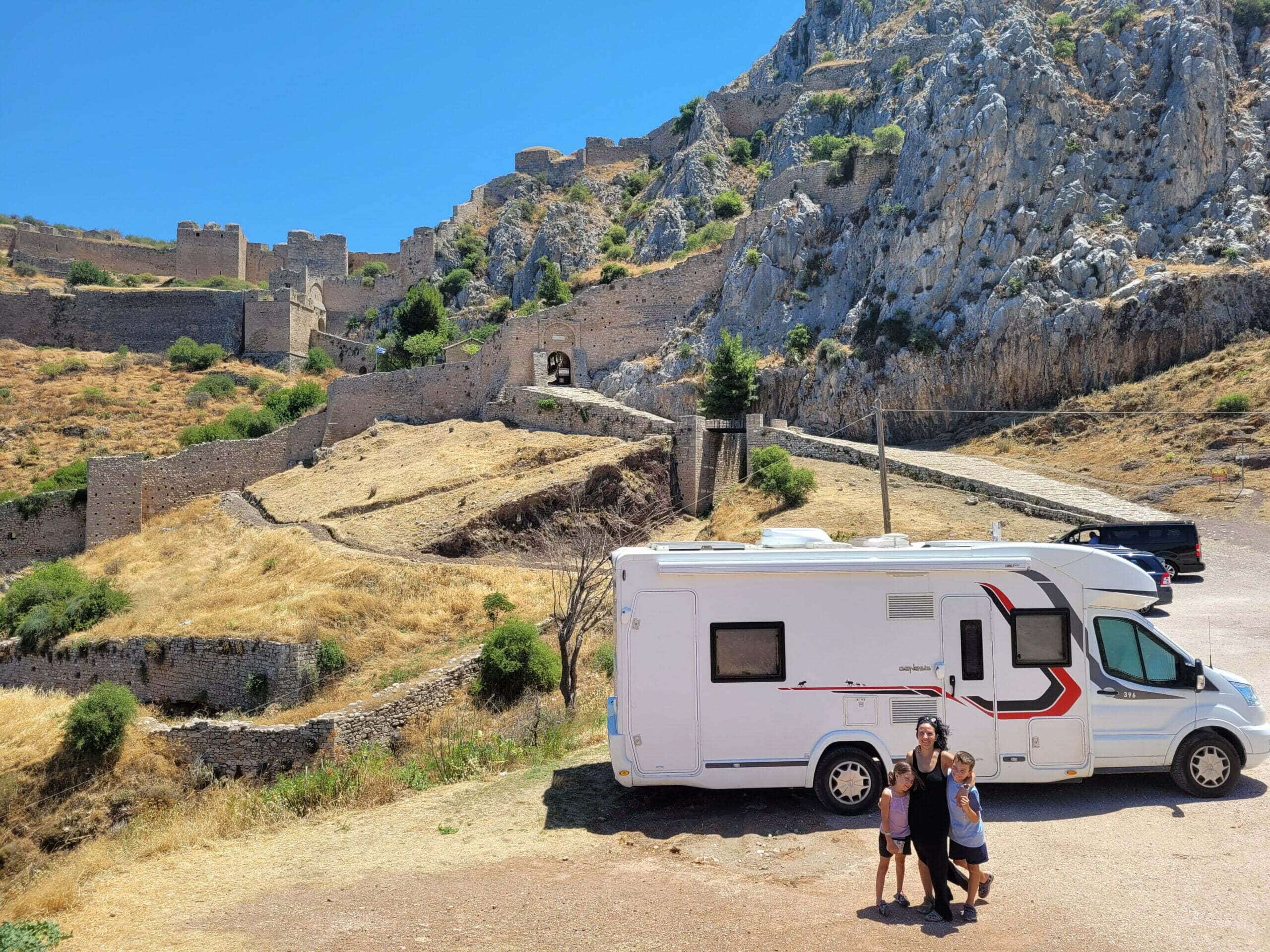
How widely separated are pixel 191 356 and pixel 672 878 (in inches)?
2191

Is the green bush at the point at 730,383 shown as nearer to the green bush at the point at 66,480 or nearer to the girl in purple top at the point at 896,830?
the green bush at the point at 66,480

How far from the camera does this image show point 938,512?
25.5 metres

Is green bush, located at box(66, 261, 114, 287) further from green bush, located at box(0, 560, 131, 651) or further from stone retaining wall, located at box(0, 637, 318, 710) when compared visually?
stone retaining wall, located at box(0, 637, 318, 710)

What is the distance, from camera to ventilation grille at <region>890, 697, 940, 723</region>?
898cm

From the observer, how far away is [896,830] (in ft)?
22.7

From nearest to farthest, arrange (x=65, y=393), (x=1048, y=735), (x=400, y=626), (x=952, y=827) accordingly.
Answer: (x=952, y=827) → (x=1048, y=735) → (x=400, y=626) → (x=65, y=393)

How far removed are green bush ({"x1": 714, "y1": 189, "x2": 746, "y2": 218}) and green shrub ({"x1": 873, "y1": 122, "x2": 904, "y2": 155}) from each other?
511 inches

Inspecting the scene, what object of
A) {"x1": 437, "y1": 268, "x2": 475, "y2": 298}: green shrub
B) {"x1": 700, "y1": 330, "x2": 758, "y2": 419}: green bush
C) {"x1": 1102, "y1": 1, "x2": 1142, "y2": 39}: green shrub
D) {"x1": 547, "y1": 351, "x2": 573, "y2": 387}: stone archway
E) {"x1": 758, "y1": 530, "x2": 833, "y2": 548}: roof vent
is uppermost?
{"x1": 1102, "y1": 1, "x2": 1142, "y2": 39}: green shrub

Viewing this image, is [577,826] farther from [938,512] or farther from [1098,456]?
[1098,456]

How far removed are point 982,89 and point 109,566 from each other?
40.5 metres

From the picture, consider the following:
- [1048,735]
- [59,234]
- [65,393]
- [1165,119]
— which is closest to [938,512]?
[1048,735]

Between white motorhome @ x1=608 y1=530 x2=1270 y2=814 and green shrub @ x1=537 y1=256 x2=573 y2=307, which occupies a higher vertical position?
green shrub @ x1=537 y1=256 x2=573 y2=307

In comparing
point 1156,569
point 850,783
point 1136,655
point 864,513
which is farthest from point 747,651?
point 864,513

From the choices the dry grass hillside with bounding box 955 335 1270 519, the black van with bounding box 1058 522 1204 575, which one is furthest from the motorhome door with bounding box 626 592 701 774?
the dry grass hillside with bounding box 955 335 1270 519
